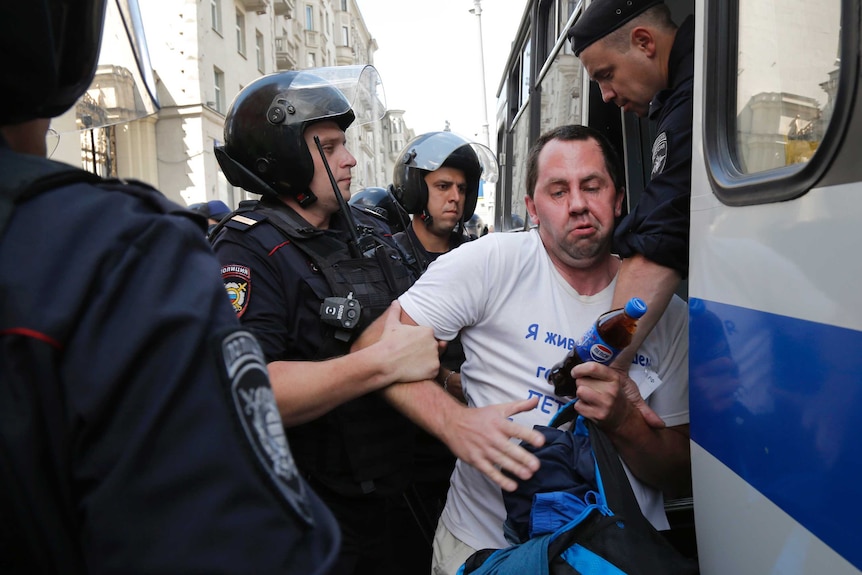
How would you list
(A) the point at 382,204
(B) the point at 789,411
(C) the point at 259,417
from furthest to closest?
(A) the point at 382,204
(B) the point at 789,411
(C) the point at 259,417

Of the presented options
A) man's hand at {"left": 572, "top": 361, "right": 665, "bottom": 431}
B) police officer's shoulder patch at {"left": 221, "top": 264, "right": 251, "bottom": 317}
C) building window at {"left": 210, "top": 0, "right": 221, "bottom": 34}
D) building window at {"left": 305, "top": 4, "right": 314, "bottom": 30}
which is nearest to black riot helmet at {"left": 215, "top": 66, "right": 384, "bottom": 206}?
police officer's shoulder patch at {"left": 221, "top": 264, "right": 251, "bottom": 317}

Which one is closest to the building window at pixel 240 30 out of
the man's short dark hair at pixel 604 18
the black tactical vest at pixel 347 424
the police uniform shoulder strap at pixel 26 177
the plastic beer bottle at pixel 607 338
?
the man's short dark hair at pixel 604 18

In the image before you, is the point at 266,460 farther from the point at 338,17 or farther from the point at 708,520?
the point at 338,17

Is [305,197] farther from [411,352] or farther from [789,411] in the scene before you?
[789,411]

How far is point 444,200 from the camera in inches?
169

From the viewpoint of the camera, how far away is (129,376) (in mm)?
666

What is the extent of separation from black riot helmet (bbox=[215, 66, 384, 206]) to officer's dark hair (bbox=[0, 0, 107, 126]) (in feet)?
5.01

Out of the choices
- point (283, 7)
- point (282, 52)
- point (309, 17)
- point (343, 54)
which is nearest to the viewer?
point (283, 7)

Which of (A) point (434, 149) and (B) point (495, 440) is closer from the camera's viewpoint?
(B) point (495, 440)

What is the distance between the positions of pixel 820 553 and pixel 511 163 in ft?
21.1

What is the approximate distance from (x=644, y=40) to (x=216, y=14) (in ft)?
70.7

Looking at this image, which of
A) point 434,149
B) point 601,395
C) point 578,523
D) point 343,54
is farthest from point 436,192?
point 343,54

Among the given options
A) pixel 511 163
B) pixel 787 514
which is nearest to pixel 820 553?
pixel 787 514

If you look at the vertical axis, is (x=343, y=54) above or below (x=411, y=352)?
above
